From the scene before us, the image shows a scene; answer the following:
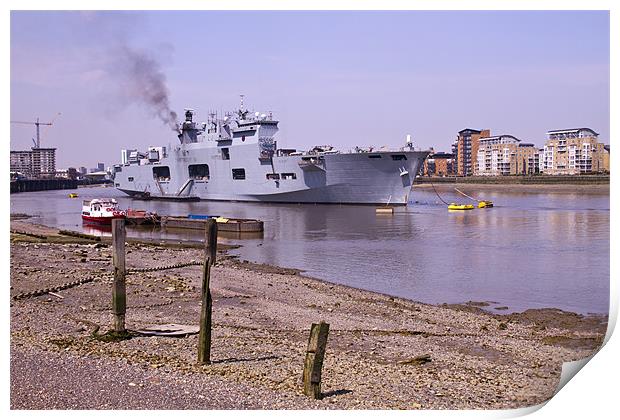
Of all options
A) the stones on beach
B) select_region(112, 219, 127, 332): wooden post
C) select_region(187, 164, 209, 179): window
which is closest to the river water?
the stones on beach

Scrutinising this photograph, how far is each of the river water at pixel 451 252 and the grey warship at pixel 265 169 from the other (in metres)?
4.63

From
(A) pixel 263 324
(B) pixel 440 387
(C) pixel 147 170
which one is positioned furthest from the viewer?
(C) pixel 147 170

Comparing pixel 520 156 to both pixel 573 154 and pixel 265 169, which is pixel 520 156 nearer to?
pixel 573 154

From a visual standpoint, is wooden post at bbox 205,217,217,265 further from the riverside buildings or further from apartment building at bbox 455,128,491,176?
apartment building at bbox 455,128,491,176

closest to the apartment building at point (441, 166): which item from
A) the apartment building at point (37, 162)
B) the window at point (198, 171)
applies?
the window at point (198, 171)

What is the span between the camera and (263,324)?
323 inches

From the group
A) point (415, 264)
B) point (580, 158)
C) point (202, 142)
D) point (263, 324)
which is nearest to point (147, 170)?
point (202, 142)

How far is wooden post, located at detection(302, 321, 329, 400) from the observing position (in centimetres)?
504

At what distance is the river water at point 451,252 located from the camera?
1241cm

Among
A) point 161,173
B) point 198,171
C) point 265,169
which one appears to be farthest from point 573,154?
point 161,173

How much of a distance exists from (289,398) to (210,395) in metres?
0.60

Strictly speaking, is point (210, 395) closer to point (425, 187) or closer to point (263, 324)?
point (263, 324)

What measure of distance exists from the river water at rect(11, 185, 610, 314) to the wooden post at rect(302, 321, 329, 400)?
6575 millimetres

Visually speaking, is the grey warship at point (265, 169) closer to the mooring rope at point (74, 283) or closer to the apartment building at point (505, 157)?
the mooring rope at point (74, 283)
